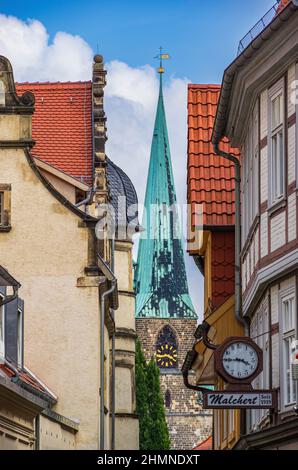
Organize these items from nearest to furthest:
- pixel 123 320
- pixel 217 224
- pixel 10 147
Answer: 1. pixel 217 224
2. pixel 10 147
3. pixel 123 320

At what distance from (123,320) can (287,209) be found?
2151 centimetres

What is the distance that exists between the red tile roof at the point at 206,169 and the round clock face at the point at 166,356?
115733 mm

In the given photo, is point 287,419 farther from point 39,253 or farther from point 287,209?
point 39,253

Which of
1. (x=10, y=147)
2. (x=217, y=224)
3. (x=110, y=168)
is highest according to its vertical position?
(x=110, y=168)

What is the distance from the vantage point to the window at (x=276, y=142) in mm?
23016

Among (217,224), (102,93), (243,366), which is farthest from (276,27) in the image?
(102,93)

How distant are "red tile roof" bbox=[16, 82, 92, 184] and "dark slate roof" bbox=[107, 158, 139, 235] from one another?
416 centimetres

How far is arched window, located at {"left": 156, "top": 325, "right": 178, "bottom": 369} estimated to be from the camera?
149125 mm

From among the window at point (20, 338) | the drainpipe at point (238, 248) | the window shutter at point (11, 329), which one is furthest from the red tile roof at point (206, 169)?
the window shutter at point (11, 329)

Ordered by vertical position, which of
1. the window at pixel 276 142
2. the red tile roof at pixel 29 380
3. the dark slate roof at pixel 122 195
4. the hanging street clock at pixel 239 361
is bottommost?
the hanging street clock at pixel 239 361

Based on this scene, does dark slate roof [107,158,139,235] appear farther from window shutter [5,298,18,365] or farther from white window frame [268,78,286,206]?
white window frame [268,78,286,206]

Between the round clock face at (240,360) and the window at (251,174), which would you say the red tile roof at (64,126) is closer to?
the window at (251,174)

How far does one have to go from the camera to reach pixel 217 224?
1210 inches

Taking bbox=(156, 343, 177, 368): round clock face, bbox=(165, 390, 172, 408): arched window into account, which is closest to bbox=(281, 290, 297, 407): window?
bbox=(165, 390, 172, 408): arched window
